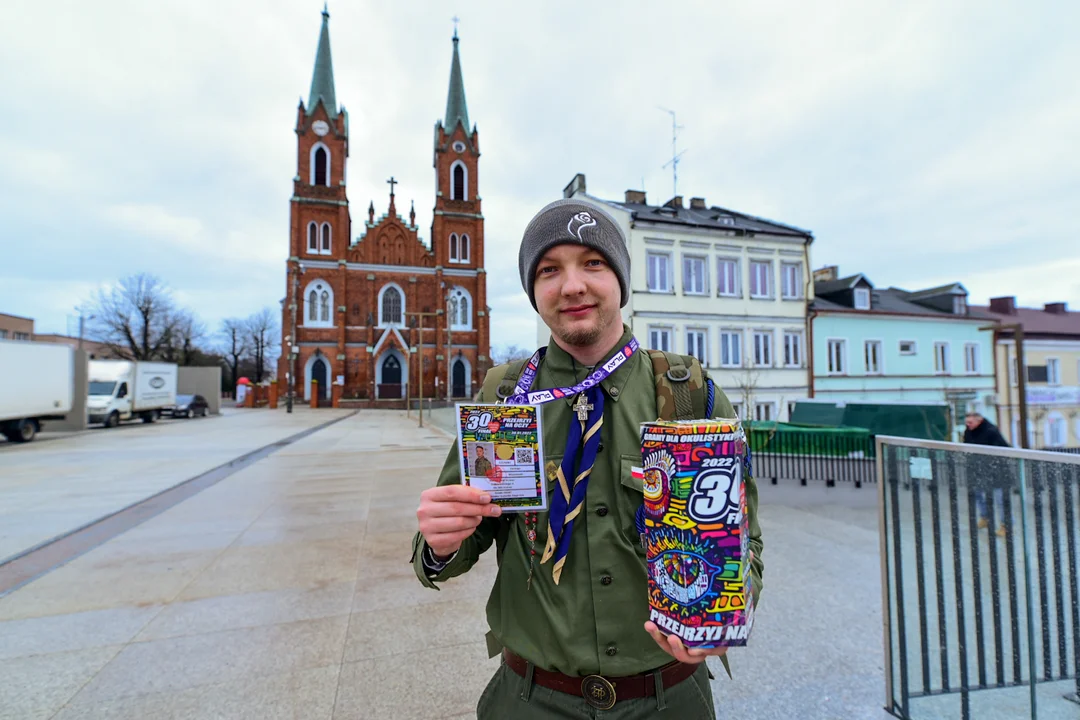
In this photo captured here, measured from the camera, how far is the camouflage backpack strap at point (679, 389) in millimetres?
1378

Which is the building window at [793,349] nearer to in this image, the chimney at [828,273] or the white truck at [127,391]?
the chimney at [828,273]

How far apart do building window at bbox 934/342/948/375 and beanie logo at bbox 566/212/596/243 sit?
98.7ft

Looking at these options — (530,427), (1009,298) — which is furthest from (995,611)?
(1009,298)

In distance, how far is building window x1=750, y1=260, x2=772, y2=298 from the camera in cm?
2252

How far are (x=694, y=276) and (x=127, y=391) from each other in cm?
2692

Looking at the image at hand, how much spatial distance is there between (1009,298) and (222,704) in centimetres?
4244

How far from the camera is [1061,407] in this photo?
2723 cm

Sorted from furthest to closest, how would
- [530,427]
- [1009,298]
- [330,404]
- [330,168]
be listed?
[330,168] < [330,404] < [1009,298] < [530,427]

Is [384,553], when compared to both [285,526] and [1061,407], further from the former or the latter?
[1061,407]

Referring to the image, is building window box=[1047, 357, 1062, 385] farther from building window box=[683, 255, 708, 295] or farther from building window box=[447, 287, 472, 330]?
building window box=[447, 287, 472, 330]

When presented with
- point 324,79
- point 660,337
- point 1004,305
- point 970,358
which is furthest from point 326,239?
point 1004,305

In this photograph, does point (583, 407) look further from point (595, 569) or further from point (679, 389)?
point (595, 569)

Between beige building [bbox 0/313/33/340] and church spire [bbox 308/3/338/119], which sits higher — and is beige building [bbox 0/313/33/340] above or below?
below

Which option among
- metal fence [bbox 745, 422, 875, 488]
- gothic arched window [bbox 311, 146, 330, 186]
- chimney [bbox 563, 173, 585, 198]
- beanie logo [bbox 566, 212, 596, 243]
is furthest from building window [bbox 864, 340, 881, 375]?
gothic arched window [bbox 311, 146, 330, 186]
